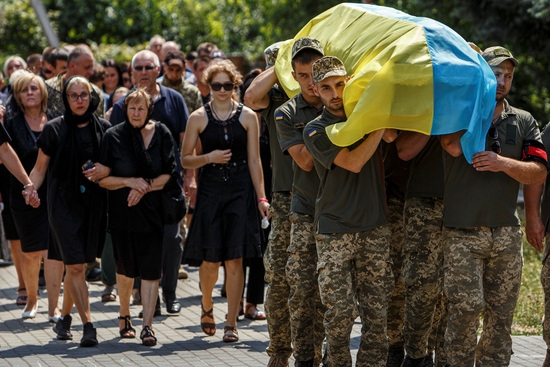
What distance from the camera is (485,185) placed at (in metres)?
7.16

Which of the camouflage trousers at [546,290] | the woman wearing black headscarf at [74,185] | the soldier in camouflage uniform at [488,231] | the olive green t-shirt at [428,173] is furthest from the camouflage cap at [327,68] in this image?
the woman wearing black headscarf at [74,185]

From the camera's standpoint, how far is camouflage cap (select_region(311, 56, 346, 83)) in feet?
22.8

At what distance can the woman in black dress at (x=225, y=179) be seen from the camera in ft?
31.5

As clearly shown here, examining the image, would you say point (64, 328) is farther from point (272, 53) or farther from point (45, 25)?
point (45, 25)

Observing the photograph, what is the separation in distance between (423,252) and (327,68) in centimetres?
151

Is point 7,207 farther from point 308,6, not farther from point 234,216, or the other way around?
point 308,6

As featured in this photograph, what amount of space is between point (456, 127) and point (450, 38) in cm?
59

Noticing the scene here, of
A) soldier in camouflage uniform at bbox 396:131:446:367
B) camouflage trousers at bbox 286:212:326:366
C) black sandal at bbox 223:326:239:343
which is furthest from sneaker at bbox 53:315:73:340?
soldier in camouflage uniform at bbox 396:131:446:367

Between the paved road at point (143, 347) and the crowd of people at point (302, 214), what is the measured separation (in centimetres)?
16

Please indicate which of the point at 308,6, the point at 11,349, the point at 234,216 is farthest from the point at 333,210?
the point at 308,6

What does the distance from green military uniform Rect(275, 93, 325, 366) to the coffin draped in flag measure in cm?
63

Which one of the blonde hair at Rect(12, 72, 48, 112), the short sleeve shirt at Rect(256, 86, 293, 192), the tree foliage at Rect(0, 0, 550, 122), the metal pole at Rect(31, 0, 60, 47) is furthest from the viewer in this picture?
the tree foliage at Rect(0, 0, 550, 122)

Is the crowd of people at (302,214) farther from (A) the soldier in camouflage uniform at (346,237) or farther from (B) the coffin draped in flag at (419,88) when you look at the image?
(B) the coffin draped in flag at (419,88)

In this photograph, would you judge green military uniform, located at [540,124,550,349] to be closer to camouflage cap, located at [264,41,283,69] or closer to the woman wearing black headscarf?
camouflage cap, located at [264,41,283,69]
